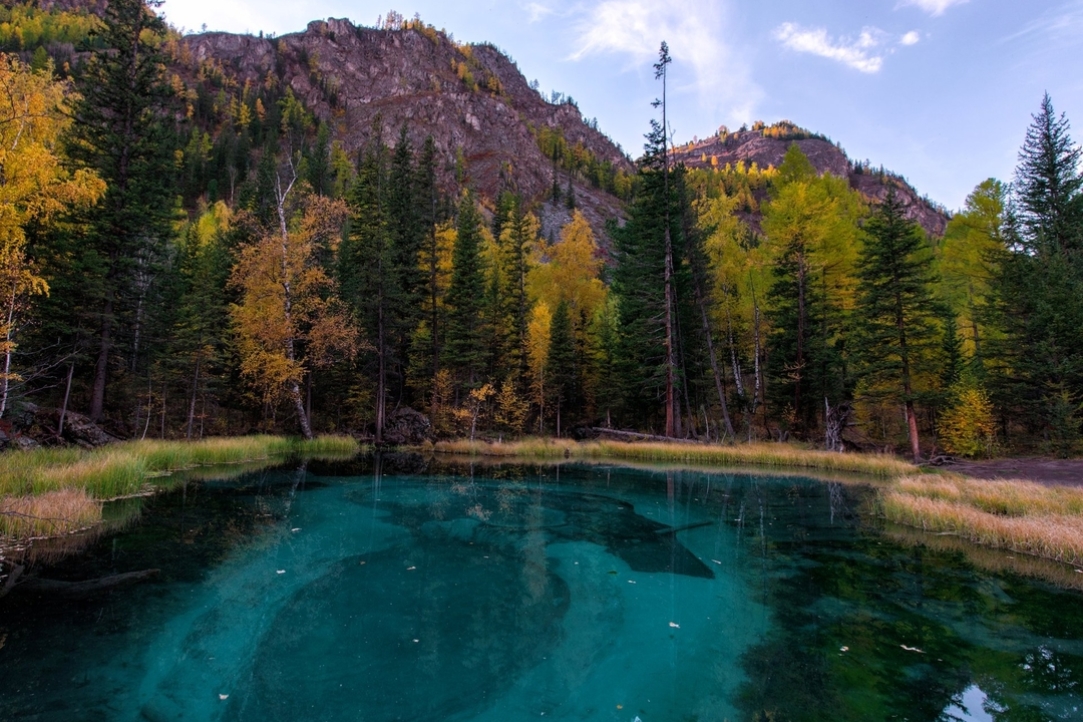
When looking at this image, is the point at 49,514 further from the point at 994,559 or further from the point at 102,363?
the point at 994,559

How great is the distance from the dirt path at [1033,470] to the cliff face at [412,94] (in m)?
77.9

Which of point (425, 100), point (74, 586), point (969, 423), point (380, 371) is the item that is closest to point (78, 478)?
point (74, 586)

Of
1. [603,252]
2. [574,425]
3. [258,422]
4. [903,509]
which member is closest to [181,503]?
[903,509]

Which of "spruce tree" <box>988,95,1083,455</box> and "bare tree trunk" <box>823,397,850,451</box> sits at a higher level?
"spruce tree" <box>988,95,1083,455</box>

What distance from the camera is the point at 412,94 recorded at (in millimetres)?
118062

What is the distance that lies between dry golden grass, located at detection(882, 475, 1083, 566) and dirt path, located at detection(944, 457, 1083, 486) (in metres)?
1.96

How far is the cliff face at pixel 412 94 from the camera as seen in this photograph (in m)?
103

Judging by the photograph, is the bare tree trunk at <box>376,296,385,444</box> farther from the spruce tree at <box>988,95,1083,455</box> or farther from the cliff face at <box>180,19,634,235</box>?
the cliff face at <box>180,19,634,235</box>

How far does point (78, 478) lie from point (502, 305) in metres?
25.7

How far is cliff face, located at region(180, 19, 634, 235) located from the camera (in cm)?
10262

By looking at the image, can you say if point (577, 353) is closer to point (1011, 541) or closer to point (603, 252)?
point (1011, 541)

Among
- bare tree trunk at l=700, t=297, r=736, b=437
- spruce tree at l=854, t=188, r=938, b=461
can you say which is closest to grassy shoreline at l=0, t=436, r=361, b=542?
Result: bare tree trunk at l=700, t=297, r=736, b=437

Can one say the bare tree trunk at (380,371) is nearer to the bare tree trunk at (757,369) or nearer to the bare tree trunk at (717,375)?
the bare tree trunk at (717,375)

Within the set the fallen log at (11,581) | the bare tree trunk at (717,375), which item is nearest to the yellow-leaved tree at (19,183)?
the fallen log at (11,581)
